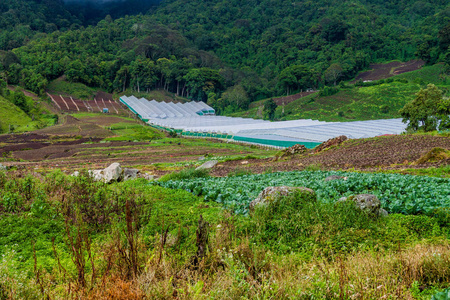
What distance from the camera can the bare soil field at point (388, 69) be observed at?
93.6 metres

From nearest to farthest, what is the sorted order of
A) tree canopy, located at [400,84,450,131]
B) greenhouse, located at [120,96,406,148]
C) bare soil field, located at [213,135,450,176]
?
bare soil field, located at [213,135,450,176]
tree canopy, located at [400,84,450,131]
greenhouse, located at [120,96,406,148]

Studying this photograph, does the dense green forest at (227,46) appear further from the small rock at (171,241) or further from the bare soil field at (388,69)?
the small rock at (171,241)

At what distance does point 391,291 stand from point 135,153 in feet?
117

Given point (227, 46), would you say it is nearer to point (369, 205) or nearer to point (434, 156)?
point (434, 156)

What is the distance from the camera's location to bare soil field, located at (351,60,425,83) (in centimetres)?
9362

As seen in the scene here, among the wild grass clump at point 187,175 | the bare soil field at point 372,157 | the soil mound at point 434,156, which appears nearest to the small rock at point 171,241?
the wild grass clump at point 187,175

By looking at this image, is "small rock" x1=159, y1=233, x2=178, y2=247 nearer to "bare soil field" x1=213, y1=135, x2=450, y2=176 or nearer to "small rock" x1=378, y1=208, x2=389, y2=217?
"small rock" x1=378, y1=208, x2=389, y2=217

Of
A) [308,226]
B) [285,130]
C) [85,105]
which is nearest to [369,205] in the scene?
[308,226]

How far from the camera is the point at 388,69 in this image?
328 ft

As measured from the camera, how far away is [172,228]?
6.11m

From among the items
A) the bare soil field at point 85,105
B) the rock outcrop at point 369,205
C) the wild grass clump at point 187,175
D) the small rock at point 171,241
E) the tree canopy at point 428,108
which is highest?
the bare soil field at point 85,105

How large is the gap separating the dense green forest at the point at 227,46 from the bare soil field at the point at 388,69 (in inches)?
153

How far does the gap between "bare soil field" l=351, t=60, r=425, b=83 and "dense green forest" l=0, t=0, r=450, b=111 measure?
3.87m

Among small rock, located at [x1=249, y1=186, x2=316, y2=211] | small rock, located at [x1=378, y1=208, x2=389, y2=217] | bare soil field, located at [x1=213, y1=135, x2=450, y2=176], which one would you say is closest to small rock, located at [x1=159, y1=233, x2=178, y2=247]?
small rock, located at [x1=249, y1=186, x2=316, y2=211]
